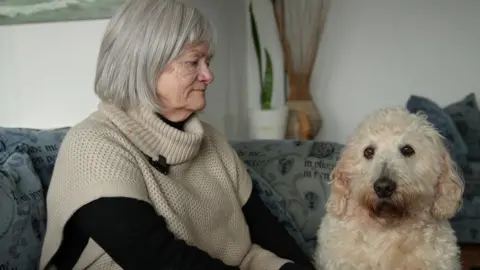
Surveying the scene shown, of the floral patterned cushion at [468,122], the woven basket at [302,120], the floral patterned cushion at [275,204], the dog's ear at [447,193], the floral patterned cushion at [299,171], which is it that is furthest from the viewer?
the floral patterned cushion at [468,122]

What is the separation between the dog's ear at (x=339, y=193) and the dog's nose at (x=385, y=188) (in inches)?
5.9

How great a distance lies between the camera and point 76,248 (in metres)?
1.39

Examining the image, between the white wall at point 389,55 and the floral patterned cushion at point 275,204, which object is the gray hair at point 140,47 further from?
the white wall at point 389,55

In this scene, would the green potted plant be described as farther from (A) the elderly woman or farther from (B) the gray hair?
(B) the gray hair

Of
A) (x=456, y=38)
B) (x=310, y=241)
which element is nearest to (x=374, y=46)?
(x=456, y=38)

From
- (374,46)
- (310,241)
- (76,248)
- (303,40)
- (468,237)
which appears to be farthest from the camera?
(374,46)

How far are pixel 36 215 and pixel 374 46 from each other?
129 inches

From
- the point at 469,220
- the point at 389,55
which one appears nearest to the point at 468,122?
the point at 389,55

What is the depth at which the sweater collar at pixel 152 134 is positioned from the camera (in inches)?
55.0

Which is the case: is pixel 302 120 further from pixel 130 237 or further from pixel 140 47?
pixel 130 237

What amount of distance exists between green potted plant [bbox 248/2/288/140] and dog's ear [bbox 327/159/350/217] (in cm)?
177

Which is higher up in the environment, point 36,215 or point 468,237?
point 36,215

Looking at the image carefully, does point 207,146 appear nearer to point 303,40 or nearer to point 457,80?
point 303,40

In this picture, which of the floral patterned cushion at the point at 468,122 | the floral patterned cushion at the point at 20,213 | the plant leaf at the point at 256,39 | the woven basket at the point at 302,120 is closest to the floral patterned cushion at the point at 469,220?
the floral patterned cushion at the point at 468,122
